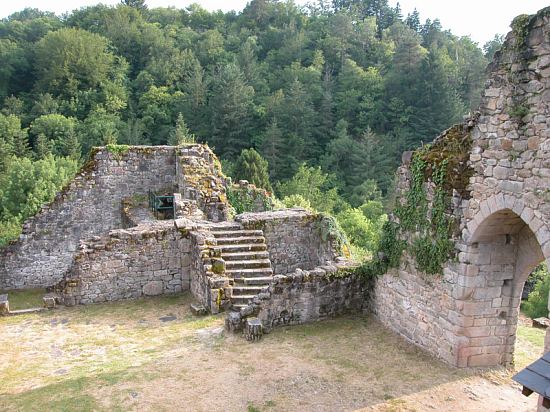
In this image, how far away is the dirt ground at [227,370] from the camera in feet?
23.6

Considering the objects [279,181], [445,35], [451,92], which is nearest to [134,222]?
[279,181]

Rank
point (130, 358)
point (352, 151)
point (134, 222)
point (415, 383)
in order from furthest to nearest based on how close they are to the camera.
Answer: point (352, 151)
point (134, 222)
point (130, 358)
point (415, 383)

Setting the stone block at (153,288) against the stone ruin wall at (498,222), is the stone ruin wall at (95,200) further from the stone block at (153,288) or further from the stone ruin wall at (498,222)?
the stone ruin wall at (498,222)

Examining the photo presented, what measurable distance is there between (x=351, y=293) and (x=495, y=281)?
3.05 metres

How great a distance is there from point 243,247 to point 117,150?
680 centimetres

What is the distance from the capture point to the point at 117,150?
1638cm

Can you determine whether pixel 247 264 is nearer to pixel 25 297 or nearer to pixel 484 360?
pixel 484 360

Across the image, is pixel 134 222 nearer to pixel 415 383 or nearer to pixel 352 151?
pixel 415 383

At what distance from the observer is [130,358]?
8.73m

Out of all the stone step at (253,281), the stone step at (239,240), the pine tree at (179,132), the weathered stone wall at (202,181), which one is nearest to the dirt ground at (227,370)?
the stone step at (253,281)

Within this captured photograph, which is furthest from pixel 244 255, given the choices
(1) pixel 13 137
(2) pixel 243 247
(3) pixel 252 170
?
(1) pixel 13 137

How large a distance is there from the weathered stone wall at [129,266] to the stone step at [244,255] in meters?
1.08

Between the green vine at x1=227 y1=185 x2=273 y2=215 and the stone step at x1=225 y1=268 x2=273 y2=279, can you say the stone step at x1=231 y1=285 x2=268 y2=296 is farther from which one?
the green vine at x1=227 y1=185 x2=273 y2=215

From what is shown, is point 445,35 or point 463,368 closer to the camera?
point 463,368
